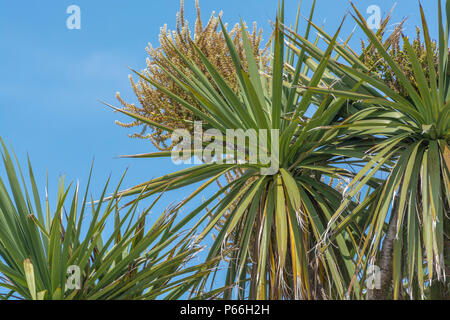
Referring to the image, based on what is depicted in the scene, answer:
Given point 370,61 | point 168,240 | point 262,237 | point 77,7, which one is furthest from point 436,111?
point 77,7

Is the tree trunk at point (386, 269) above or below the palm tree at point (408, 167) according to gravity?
below

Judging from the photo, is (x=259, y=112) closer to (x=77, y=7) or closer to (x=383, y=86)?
(x=383, y=86)

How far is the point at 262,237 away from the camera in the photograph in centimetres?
404

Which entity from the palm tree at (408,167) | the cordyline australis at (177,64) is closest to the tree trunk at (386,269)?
the palm tree at (408,167)

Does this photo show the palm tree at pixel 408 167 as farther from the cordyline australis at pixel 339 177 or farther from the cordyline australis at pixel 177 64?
the cordyline australis at pixel 177 64

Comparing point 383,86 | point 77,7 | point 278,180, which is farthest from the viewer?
point 77,7

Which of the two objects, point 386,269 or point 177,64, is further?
point 177,64

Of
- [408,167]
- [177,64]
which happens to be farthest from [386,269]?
[177,64]

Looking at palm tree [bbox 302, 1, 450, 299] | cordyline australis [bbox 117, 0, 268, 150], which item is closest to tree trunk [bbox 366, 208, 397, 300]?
palm tree [bbox 302, 1, 450, 299]

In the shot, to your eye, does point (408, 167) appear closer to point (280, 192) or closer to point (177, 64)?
point (280, 192)

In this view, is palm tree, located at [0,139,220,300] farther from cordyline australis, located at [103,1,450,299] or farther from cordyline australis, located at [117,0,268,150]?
cordyline australis, located at [117,0,268,150]

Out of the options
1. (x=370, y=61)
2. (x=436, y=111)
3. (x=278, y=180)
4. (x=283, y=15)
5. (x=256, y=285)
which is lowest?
(x=256, y=285)

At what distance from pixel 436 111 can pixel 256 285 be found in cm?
170
